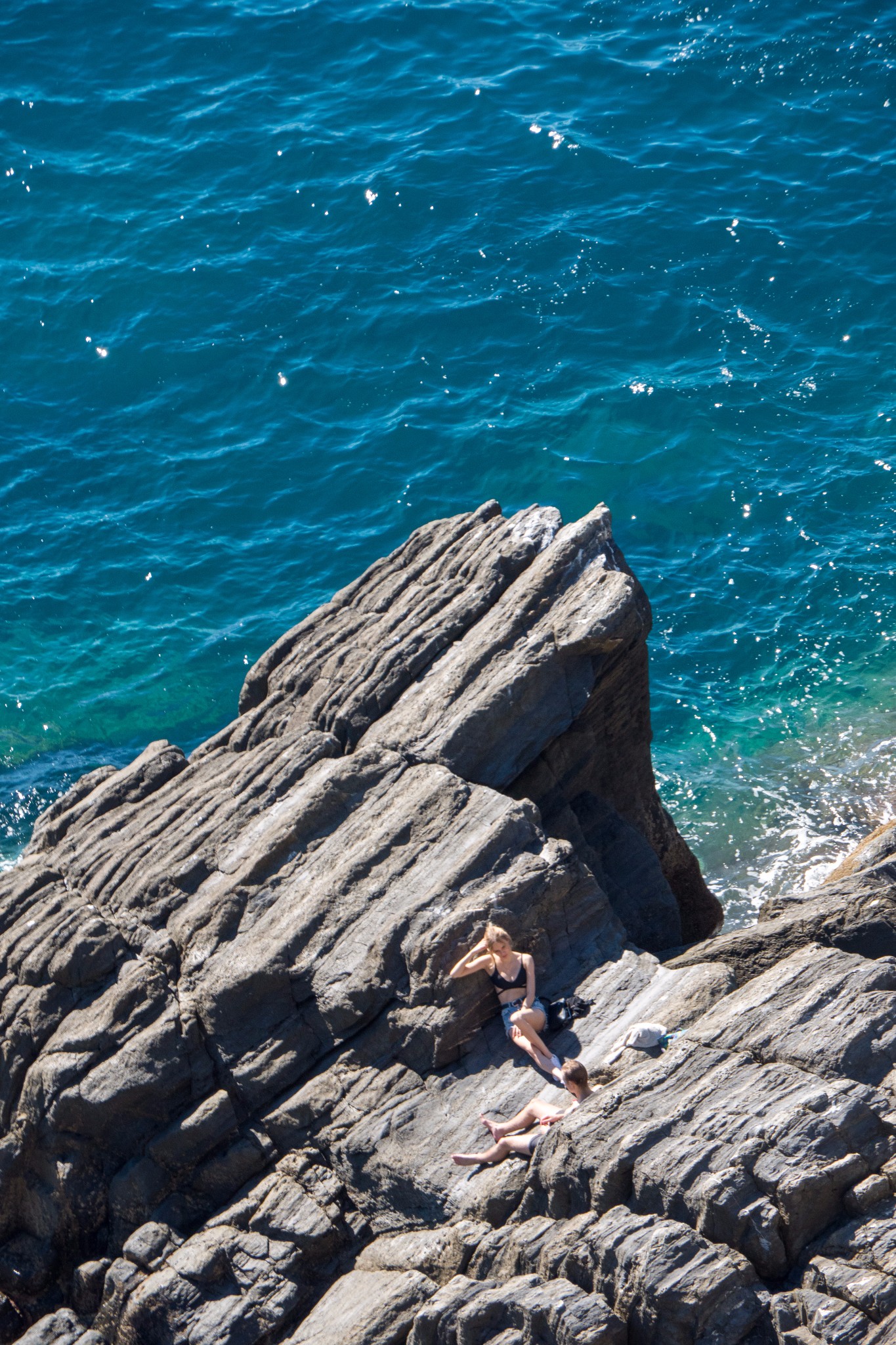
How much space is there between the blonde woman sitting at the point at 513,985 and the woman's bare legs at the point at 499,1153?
Result: 3.93ft

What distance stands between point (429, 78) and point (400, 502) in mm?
21322

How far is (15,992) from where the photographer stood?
19.1 m

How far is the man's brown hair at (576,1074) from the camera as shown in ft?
50.3

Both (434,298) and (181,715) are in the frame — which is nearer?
(181,715)

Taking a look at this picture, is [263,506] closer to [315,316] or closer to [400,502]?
[400,502]

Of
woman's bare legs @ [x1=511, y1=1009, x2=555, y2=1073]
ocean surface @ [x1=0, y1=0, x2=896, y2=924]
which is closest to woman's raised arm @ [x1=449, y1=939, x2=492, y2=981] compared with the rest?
woman's bare legs @ [x1=511, y1=1009, x2=555, y2=1073]

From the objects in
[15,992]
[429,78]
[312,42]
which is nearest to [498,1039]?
[15,992]

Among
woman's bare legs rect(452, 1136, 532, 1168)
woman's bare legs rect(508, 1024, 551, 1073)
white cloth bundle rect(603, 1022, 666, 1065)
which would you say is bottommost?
woman's bare legs rect(452, 1136, 532, 1168)

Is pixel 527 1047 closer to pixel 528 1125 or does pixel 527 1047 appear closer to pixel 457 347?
pixel 528 1125

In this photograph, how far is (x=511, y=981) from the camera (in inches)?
Result: 670

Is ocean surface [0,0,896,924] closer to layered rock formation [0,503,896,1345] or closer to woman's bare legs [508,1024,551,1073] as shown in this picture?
layered rock formation [0,503,896,1345]

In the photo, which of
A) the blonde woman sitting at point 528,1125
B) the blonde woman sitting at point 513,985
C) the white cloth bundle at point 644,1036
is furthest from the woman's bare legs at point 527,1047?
the white cloth bundle at point 644,1036

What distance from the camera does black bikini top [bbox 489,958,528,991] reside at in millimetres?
17031

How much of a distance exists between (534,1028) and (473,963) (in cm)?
122
